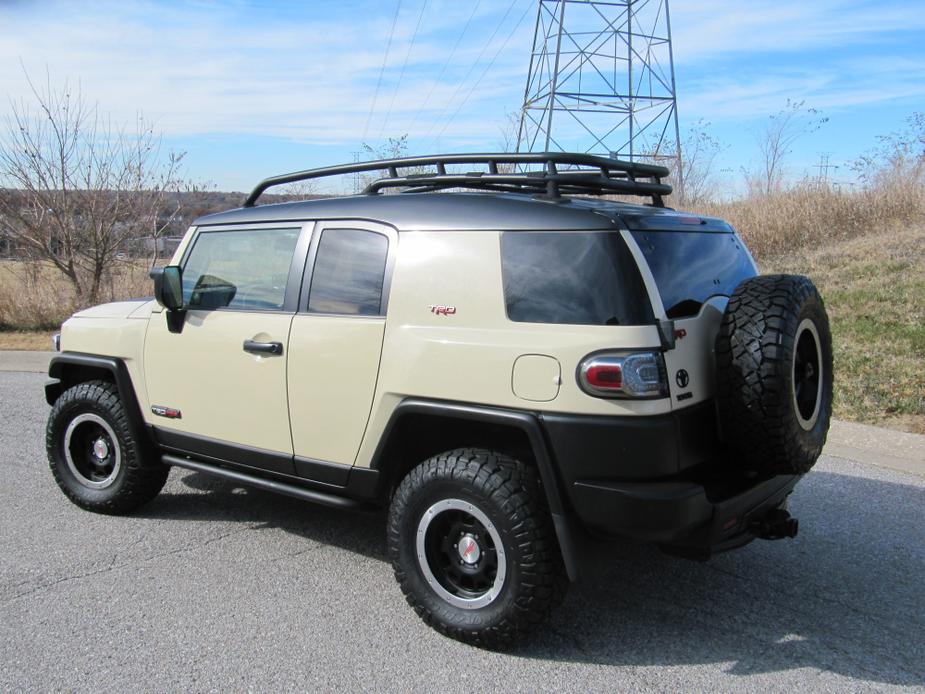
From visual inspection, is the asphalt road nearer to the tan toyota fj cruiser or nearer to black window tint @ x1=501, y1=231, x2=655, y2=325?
the tan toyota fj cruiser

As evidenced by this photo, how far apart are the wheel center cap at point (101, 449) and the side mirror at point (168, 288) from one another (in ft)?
3.84

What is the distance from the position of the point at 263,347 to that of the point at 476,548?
4.83 feet

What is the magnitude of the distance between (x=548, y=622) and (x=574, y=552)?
0.56 meters

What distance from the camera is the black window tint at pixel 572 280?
10.1ft

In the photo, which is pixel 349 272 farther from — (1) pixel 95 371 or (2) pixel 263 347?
(1) pixel 95 371

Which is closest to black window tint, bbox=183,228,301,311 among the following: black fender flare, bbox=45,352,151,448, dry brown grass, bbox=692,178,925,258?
black fender flare, bbox=45,352,151,448

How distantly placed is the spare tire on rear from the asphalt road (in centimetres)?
77

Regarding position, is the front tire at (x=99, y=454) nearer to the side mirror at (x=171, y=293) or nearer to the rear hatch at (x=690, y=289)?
the side mirror at (x=171, y=293)

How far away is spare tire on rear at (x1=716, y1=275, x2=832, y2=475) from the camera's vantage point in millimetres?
3139

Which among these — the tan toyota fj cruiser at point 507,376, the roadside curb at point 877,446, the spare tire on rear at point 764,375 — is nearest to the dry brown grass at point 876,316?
the roadside curb at point 877,446

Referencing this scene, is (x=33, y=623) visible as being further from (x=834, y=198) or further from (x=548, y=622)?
(x=834, y=198)

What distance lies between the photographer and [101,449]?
5.03m

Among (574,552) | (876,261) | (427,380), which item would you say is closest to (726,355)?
(574,552)

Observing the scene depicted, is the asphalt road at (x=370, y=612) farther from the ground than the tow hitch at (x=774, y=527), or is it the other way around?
the tow hitch at (x=774, y=527)
